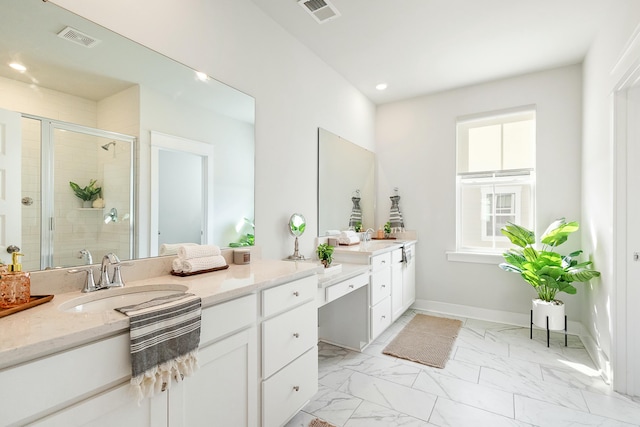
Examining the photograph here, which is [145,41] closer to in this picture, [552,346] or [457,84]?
[457,84]

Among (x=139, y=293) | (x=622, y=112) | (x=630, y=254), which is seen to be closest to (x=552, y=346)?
(x=630, y=254)

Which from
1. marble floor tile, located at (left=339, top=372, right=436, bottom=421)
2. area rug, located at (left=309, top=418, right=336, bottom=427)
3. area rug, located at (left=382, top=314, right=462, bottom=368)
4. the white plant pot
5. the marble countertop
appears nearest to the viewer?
the marble countertop

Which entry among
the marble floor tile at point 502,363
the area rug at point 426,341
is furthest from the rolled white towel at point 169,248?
the marble floor tile at point 502,363

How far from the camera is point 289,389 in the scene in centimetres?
168

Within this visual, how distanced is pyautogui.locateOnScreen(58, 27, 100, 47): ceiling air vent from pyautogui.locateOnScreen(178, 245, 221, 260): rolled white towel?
1044mm

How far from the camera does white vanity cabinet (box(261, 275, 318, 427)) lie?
1528mm

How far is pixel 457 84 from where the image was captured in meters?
3.70

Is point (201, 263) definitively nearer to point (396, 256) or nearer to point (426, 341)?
point (396, 256)

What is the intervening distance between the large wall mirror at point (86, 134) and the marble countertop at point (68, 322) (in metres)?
0.28

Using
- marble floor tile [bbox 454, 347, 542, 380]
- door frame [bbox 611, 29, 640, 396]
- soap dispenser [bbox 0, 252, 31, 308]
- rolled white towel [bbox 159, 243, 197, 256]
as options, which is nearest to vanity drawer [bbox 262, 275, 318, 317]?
rolled white towel [bbox 159, 243, 197, 256]

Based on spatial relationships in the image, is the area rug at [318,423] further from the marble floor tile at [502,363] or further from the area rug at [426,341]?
the marble floor tile at [502,363]

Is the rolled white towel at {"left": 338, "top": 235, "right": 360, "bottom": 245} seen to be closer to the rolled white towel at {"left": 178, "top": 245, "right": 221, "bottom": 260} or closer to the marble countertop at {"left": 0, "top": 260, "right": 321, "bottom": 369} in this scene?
the rolled white towel at {"left": 178, "top": 245, "right": 221, "bottom": 260}

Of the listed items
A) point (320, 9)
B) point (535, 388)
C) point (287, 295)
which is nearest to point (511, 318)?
point (535, 388)

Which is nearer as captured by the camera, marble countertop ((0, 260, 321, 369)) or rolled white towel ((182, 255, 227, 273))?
marble countertop ((0, 260, 321, 369))
